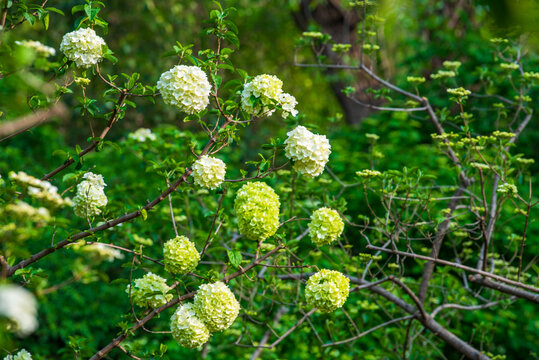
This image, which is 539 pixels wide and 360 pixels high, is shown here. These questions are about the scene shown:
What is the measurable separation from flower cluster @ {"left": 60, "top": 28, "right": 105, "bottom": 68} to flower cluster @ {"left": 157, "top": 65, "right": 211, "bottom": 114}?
26 centimetres

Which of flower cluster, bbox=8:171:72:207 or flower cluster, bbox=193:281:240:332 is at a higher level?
flower cluster, bbox=8:171:72:207

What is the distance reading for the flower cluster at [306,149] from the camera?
1.95 meters

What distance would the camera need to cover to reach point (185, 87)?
1.96 metres

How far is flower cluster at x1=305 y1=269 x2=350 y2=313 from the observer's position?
197 cm

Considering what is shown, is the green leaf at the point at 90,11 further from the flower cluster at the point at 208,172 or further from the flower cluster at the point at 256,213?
the flower cluster at the point at 256,213

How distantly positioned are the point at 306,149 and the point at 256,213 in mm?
293

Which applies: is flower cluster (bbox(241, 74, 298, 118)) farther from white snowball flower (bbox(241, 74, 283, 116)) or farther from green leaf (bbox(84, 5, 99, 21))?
green leaf (bbox(84, 5, 99, 21))

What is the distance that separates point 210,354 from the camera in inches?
152

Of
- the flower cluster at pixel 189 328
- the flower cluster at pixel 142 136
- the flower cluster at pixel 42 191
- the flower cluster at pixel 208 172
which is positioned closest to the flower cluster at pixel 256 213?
the flower cluster at pixel 208 172

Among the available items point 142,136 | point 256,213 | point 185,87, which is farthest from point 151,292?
point 142,136

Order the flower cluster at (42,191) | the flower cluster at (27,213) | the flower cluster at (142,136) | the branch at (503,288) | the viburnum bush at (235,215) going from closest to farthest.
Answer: the flower cluster at (27,213)
the flower cluster at (42,191)
the viburnum bush at (235,215)
the branch at (503,288)
the flower cluster at (142,136)

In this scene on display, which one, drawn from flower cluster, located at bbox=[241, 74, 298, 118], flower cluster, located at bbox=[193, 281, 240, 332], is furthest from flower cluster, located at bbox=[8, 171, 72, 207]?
flower cluster, located at bbox=[241, 74, 298, 118]

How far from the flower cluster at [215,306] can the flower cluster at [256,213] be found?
230 millimetres

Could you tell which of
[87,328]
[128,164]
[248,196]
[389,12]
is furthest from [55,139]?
[389,12]
